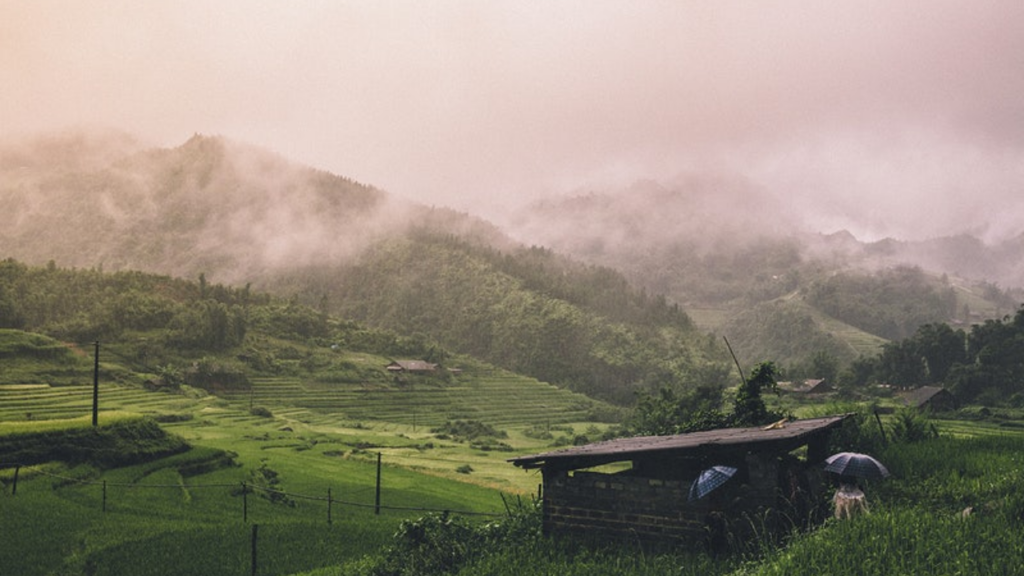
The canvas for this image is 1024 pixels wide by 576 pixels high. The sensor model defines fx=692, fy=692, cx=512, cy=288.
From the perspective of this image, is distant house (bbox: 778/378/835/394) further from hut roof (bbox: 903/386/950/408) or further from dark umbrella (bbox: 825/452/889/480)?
dark umbrella (bbox: 825/452/889/480)

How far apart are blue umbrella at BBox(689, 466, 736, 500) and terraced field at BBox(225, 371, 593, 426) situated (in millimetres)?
87926

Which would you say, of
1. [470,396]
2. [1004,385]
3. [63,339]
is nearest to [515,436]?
[470,396]

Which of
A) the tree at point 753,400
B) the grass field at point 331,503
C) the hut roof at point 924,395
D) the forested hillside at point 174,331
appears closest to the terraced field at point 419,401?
the forested hillside at point 174,331

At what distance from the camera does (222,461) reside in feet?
141

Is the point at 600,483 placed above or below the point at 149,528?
above

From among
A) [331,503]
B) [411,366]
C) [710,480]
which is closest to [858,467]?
[710,480]

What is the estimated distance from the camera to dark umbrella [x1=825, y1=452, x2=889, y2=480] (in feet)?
34.9

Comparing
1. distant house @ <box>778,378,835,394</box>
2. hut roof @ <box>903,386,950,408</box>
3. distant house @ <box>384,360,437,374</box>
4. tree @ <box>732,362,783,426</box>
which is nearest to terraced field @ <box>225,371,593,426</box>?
distant house @ <box>384,360,437,374</box>

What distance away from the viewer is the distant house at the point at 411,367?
131 m

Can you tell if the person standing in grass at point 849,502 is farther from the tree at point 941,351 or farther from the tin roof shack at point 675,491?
the tree at point 941,351

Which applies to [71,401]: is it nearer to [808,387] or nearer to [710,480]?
[710,480]

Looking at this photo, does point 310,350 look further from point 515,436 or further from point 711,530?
point 711,530

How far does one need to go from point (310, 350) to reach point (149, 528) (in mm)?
114770

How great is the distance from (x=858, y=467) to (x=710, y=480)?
2.48 metres
